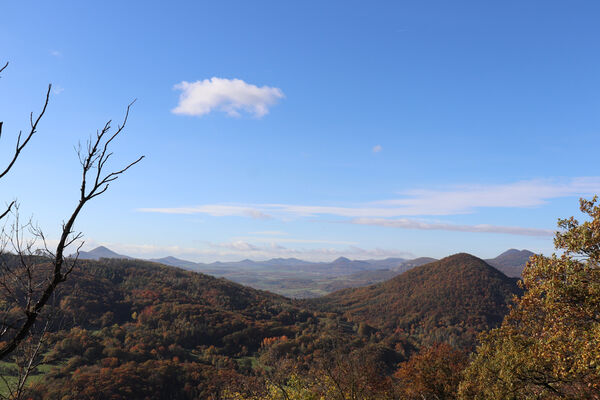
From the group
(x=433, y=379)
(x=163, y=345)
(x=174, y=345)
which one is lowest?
(x=163, y=345)

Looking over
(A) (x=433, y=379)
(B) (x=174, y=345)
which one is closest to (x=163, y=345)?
(B) (x=174, y=345)

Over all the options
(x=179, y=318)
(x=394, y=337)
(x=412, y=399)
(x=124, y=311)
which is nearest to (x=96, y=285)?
(x=124, y=311)

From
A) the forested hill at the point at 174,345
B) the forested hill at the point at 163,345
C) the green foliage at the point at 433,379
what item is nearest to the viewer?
the green foliage at the point at 433,379

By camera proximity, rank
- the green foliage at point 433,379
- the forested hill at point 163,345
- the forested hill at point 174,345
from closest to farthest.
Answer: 1. the green foliage at point 433,379
2. the forested hill at point 174,345
3. the forested hill at point 163,345

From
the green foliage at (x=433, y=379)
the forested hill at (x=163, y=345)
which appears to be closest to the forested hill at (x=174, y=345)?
the forested hill at (x=163, y=345)

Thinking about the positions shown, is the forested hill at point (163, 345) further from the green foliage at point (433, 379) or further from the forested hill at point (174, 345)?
the green foliage at point (433, 379)

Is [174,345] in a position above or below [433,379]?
below

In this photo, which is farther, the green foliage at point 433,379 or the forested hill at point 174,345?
the forested hill at point 174,345

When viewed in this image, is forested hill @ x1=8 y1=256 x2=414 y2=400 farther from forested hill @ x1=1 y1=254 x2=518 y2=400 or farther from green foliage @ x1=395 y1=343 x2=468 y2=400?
green foliage @ x1=395 y1=343 x2=468 y2=400

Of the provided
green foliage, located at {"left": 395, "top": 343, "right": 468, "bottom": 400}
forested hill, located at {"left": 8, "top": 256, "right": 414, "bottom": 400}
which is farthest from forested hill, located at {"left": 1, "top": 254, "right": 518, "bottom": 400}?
green foliage, located at {"left": 395, "top": 343, "right": 468, "bottom": 400}

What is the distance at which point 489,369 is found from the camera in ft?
82.3

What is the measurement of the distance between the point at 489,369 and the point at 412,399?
23784 mm

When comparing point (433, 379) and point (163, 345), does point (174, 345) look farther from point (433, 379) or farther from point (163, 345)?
point (433, 379)

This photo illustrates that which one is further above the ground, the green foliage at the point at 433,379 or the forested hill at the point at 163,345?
the green foliage at the point at 433,379
